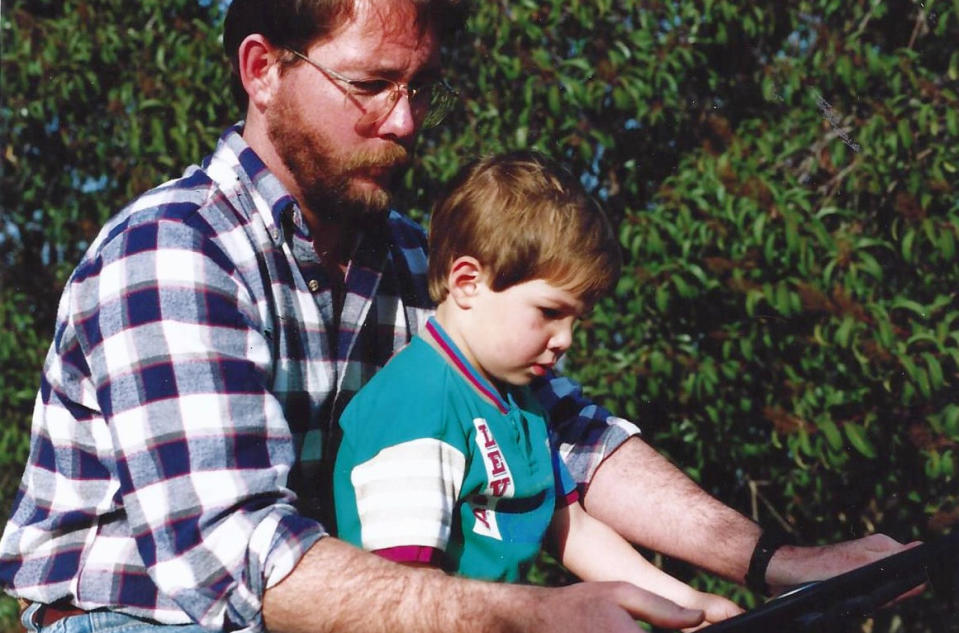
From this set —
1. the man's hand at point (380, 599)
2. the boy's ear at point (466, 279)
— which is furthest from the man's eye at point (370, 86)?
the man's hand at point (380, 599)

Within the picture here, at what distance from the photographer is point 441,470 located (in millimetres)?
1929

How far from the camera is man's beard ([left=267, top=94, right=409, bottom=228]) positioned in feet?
7.35

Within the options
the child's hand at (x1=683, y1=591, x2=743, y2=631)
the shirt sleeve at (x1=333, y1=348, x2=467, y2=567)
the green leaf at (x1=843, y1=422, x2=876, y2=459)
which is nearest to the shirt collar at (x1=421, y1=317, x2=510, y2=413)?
the shirt sleeve at (x1=333, y1=348, x2=467, y2=567)

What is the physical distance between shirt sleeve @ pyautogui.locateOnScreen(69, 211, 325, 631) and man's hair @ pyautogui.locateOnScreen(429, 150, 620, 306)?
48 cm

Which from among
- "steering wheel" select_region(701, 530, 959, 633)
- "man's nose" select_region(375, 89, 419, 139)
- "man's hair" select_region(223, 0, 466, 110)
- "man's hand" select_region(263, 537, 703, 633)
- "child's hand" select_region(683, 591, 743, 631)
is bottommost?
"child's hand" select_region(683, 591, 743, 631)

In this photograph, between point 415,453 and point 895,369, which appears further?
point 895,369

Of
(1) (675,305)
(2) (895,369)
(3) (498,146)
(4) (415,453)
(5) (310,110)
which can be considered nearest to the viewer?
(4) (415,453)

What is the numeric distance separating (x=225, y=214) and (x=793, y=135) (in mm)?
2712

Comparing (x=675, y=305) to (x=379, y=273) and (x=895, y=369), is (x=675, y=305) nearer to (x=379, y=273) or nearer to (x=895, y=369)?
(x=895, y=369)

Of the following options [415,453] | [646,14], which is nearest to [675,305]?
[646,14]

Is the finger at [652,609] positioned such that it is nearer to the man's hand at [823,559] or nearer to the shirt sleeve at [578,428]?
the man's hand at [823,559]

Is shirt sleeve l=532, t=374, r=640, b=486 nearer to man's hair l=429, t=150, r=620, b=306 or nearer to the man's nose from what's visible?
man's hair l=429, t=150, r=620, b=306

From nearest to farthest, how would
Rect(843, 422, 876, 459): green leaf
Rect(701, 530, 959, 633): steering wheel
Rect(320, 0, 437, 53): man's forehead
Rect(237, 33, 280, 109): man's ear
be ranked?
1. Rect(701, 530, 959, 633): steering wheel
2. Rect(320, 0, 437, 53): man's forehead
3. Rect(237, 33, 280, 109): man's ear
4. Rect(843, 422, 876, 459): green leaf

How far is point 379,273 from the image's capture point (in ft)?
7.84
